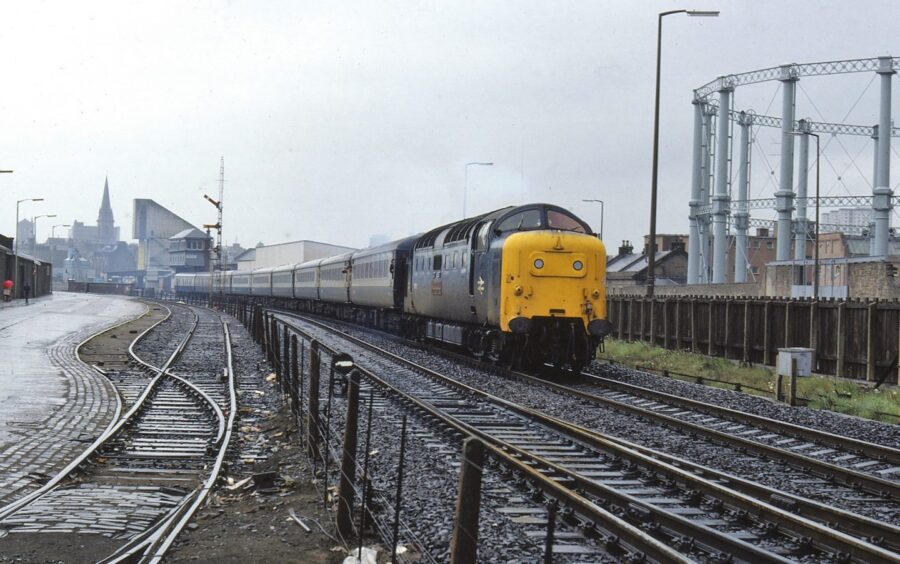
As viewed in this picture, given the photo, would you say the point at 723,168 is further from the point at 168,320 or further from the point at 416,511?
the point at 416,511

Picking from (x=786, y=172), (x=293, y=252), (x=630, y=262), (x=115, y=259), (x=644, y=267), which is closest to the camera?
(x=786, y=172)

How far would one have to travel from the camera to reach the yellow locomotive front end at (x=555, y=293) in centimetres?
1688

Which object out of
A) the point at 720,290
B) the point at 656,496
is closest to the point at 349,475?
the point at 656,496

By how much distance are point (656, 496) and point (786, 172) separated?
48137 millimetres

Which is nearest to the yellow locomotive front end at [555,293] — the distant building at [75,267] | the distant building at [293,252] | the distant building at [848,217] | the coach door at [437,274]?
the coach door at [437,274]

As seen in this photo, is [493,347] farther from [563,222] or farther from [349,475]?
[349,475]

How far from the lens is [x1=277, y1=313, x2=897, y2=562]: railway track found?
19.4 ft

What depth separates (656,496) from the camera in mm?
7855

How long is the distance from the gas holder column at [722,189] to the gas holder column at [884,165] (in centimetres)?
852

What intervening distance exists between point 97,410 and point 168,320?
93.9 ft

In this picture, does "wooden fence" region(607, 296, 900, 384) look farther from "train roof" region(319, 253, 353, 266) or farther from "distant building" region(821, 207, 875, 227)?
"distant building" region(821, 207, 875, 227)

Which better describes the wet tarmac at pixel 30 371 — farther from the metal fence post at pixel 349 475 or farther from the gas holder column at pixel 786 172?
the gas holder column at pixel 786 172

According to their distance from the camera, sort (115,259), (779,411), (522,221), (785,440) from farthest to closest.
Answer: (115,259) < (522,221) < (779,411) < (785,440)

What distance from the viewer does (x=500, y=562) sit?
5.95 meters
